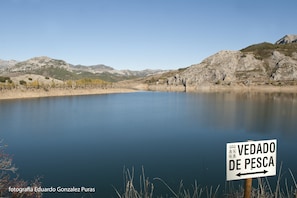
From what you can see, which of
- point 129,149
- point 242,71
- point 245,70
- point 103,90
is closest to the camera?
point 129,149

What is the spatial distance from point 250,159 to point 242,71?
140075 mm

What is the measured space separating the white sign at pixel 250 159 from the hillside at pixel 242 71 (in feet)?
382

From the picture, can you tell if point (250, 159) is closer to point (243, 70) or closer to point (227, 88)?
point (227, 88)

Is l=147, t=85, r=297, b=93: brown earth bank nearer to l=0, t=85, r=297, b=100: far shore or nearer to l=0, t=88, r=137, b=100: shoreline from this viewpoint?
l=0, t=85, r=297, b=100: far shore

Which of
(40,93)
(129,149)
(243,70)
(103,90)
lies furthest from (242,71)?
(129,149)

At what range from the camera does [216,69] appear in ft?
456

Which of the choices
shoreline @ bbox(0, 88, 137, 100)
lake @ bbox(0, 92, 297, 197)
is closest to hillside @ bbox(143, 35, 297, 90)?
shoreline @ bbox(0, 88, 137, 100)

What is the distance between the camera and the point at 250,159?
9.48ft

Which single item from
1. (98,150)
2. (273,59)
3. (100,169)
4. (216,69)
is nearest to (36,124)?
(98,150)

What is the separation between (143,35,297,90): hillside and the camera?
117812 millimetres

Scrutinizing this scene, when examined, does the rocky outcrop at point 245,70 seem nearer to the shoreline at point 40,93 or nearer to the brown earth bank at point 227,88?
the brown earth bank at point 227,88

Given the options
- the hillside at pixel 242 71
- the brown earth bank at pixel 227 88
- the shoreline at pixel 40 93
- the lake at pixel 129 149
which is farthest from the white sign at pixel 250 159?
the hillside at pixel 242 71

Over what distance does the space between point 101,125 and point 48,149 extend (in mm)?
11467

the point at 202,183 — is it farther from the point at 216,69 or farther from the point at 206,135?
the point at 216,69
